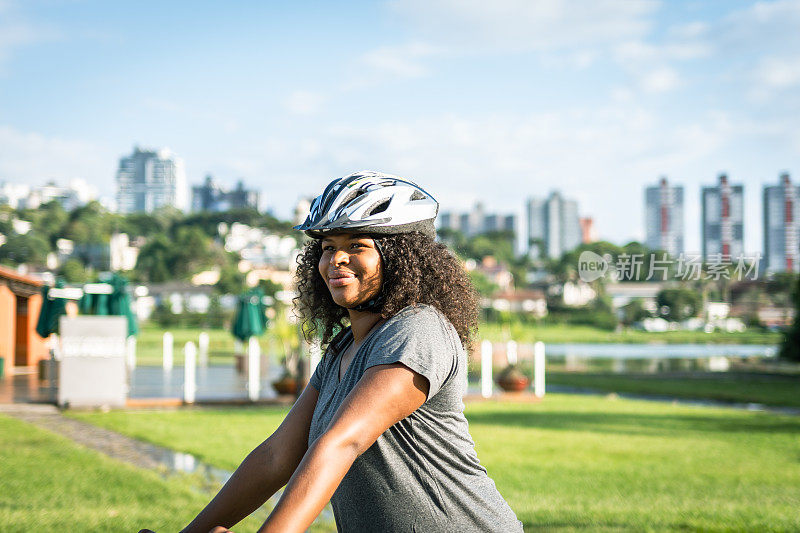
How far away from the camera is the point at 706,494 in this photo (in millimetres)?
7531

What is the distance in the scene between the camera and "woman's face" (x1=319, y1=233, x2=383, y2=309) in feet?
6.52

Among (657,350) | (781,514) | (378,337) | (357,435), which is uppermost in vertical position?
(378,337)

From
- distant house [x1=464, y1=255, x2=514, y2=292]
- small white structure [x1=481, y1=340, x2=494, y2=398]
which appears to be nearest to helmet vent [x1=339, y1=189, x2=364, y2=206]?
small white structure [x1=481, y1=340, x2=494, y2=398]

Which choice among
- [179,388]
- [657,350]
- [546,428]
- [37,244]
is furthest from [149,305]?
[546,428]

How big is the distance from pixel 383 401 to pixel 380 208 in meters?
0.52

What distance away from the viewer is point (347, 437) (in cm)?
161

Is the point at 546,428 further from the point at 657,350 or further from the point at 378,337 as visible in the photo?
the point at 657,350

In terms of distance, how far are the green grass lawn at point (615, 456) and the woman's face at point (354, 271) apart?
4422 mm

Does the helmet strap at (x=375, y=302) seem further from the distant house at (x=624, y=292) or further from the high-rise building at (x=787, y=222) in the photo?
the distant house at (x=624, y=292)

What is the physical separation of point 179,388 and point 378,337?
17.3 metres

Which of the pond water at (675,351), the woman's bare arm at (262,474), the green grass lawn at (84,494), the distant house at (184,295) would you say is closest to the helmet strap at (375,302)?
the woman's bare arm at (262,474)

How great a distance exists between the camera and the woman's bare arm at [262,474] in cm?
200

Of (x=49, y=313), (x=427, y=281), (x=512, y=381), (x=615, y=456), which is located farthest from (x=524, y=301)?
(x=427, y=281)

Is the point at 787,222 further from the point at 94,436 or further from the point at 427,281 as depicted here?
the point at 427,281
